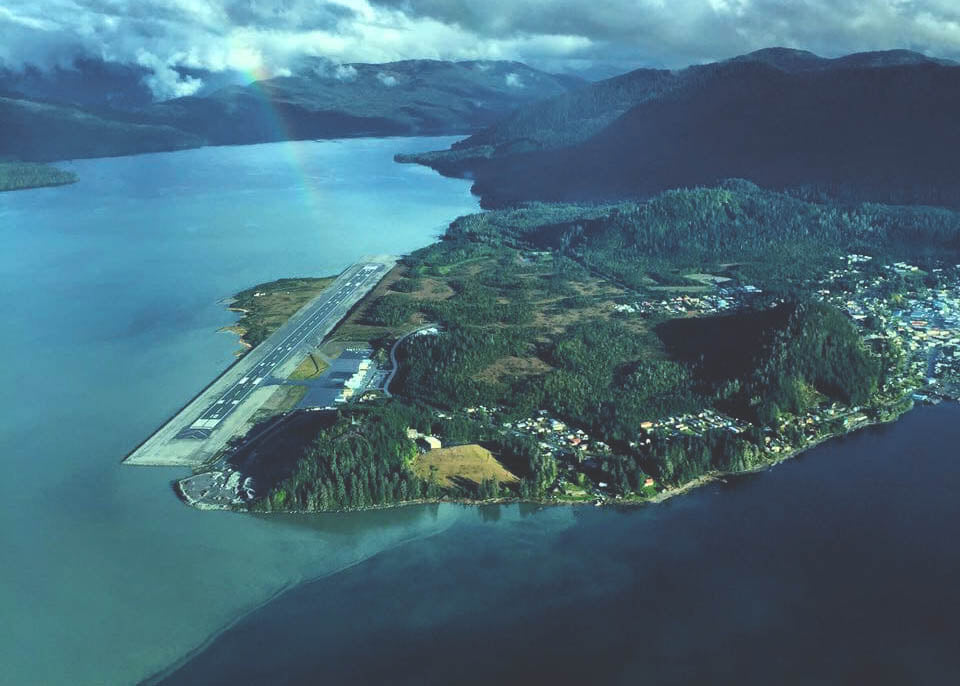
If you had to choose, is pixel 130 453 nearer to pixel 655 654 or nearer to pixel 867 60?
pixel 655 654

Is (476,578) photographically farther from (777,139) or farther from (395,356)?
(777,139)

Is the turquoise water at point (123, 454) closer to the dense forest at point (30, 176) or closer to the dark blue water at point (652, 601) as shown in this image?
the dark blue water at point (652, 601)

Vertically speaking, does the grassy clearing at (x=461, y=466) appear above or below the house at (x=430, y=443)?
below

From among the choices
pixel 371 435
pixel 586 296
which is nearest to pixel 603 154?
pixel 586 296

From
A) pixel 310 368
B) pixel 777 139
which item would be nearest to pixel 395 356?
pixel 310 368

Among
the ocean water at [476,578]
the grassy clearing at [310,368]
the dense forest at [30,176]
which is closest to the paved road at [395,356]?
the grassy clearing at [310,368]
